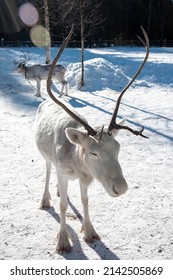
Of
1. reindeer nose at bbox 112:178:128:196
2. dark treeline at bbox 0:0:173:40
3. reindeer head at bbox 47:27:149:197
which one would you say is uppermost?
dark treeline at bbox 0:0:173:40

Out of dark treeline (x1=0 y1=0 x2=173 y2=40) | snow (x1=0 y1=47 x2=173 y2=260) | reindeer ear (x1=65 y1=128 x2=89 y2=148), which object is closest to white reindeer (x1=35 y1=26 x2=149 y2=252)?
reindeer ear (x1=65 y1=128 x2=89 y2=148)

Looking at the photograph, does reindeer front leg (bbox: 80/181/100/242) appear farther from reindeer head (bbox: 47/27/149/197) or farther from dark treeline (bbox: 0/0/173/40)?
dark treeline (bbox: 0/0/173/40)

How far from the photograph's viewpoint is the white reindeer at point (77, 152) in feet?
10.6

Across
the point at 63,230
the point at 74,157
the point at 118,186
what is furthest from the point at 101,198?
the point at 118,186

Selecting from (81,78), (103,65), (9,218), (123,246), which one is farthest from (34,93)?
(123,246)

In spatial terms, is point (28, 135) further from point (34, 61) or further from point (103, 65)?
point (34, 61)

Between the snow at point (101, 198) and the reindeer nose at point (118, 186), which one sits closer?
the reindeer nose at point (118, 186)

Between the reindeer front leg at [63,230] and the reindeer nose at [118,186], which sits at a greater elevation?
the reindeer nose at [118,186]

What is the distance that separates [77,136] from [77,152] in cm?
30

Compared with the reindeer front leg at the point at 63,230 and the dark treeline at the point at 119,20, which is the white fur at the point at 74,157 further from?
the dark treeline at the point at 119,20

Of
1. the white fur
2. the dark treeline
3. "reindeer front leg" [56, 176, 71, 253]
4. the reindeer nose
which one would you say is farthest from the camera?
the dark treeline

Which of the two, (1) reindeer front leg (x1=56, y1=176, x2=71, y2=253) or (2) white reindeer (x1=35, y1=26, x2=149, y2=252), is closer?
(2) white reindeer (x1=35, y1=26, x2=149, y2=252)

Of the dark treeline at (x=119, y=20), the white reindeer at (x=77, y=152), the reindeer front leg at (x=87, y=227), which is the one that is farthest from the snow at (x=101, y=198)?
the dark treeline at (x=119, y=20)

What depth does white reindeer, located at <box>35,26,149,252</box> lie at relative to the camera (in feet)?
10.6
